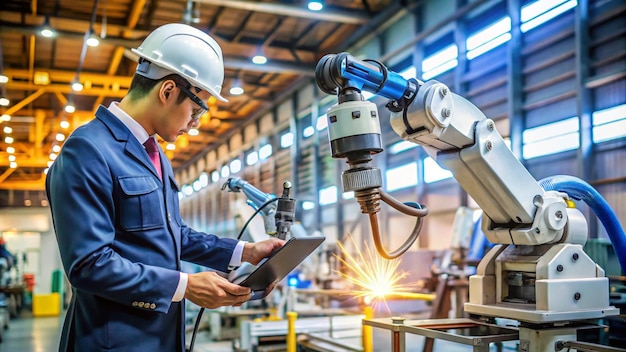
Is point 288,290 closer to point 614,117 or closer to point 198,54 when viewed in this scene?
point 614,117

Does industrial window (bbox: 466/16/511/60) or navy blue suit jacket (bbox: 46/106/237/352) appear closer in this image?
navy blue suit jacket (bbox: 46/106/237/352)

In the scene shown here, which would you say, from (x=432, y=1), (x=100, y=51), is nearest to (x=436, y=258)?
(x=432, y=1)

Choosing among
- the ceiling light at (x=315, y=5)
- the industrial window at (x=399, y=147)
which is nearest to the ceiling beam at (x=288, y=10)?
the ceiling light at (x=315, y=5)

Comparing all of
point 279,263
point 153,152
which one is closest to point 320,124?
point 153,152

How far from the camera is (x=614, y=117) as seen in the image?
5965 millimetres

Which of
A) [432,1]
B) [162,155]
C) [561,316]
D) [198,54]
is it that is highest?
[432,1]

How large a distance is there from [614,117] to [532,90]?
1.23 metres

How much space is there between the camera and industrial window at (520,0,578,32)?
653 centimetres

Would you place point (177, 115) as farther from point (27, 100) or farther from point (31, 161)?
point (31, 161)

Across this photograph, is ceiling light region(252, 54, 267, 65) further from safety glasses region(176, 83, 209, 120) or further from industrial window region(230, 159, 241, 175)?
safety glasses region(176, 83, 209, 120)

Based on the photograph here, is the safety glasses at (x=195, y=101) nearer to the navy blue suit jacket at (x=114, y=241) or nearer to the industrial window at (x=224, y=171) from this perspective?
the navy blue suit jacket at (x=114, y=241)

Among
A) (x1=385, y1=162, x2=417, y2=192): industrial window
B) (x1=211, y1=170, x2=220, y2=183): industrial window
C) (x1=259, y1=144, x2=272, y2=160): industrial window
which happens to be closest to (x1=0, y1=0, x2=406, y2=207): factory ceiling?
(x1=259, y1=144, x2=272, y2=160): industrial window

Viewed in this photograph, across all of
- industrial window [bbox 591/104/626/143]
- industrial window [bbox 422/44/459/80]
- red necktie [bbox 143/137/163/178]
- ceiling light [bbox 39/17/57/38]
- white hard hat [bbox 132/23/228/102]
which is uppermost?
ceiling light [bbox 39/17/57/38]

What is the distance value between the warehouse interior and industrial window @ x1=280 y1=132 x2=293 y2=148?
0.15 feet
